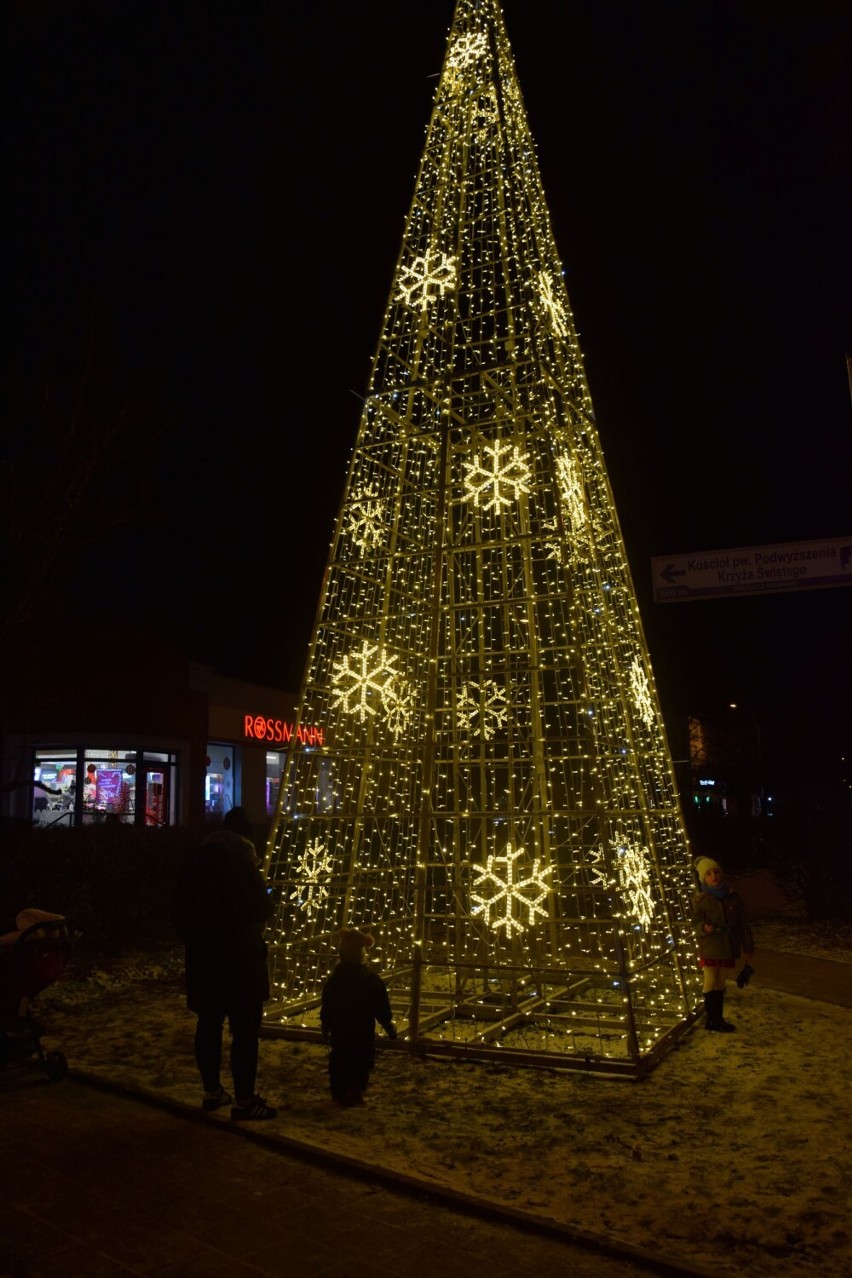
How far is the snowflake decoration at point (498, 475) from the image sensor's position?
731 centimetres

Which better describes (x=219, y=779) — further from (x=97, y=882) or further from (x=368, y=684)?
(x=368, y=684)

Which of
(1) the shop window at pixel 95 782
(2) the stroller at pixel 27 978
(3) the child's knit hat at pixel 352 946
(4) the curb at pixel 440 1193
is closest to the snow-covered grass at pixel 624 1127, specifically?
(4) the curb at pixel 440 1193

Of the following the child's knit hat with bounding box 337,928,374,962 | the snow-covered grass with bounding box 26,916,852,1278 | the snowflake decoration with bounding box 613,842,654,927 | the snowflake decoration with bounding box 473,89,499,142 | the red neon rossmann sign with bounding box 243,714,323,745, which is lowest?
the snow-covered grass with bounding box 26,916,852,1278

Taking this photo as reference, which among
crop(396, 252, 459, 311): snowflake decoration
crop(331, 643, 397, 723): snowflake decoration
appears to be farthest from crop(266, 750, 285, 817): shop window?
crop(396, 252, 459, 311): snowflake decoration

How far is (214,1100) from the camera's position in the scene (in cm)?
510

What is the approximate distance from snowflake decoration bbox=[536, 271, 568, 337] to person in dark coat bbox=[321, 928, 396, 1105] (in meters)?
4.86

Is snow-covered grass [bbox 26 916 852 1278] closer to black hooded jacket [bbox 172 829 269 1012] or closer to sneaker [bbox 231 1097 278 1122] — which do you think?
sneaker [bbox 231 1097 278 1122]

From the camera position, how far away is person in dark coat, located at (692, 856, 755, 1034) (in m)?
6.93

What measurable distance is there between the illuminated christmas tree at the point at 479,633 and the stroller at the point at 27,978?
5.76 ft

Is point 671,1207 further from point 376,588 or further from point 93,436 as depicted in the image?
point 93,436

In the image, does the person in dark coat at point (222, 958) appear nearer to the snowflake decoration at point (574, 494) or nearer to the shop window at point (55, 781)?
the snowflake decoration at point (574, 494)

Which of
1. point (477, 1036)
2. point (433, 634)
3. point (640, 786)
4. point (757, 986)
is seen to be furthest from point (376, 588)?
point (757, 986)

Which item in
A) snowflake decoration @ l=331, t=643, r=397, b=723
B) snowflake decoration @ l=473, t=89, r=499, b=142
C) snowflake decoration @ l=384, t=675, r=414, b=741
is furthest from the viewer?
snowflake decoration @ l=384, t=675, r=414, b=741

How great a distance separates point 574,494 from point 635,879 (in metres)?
2.92
